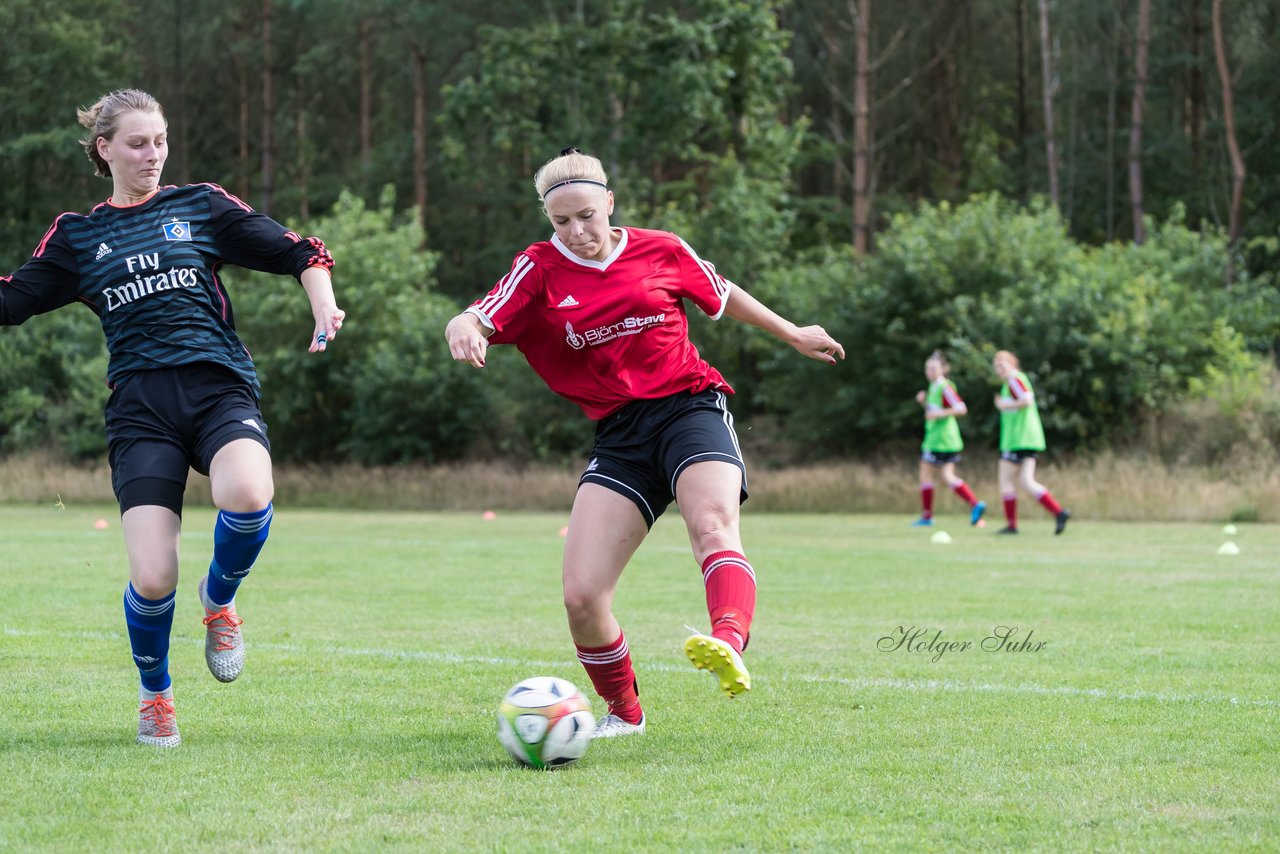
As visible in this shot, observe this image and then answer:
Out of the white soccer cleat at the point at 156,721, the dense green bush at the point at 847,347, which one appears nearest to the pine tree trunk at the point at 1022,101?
the dense green bush at the point at 847,347

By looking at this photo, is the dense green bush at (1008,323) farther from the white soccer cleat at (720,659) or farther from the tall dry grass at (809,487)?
the white soccer cleat at (720,659)

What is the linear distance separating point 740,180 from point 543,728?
2800cm

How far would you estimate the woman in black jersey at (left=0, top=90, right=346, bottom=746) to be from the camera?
5.02 m

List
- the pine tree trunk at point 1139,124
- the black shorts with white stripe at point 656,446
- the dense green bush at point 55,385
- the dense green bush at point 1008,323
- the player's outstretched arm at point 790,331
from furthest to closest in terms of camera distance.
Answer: the pine tree trunk at point 1139,124, the dense green bush at point 55,385, the dense green bush at point 1008,323, the player's outstretched arm at point 790,331, the black shorts with white stripe at point 656,446

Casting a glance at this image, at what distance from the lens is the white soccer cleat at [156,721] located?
515 cm

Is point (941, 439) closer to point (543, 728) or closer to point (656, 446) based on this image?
point (656, 446)

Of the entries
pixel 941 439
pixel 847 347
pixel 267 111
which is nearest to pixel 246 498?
pixel 941 439

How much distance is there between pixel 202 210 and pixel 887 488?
64.9ft

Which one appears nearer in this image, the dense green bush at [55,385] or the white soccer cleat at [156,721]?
the white soccer cleat at [156,721]

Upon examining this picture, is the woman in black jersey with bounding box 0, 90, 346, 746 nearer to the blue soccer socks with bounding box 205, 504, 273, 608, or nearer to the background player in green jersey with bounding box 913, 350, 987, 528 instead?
the blue soccer socks with bounding box 205, 504, 273, 608

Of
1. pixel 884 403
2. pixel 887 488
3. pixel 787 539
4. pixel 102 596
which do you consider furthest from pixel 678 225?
pixel 102 596

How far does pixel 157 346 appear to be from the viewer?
5117 millimetres

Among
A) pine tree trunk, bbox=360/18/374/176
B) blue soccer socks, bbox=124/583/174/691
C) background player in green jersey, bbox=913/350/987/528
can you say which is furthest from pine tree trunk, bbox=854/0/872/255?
blue soccer socks, bbox=124/583/174/691

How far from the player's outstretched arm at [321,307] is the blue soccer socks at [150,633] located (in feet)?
3.43
